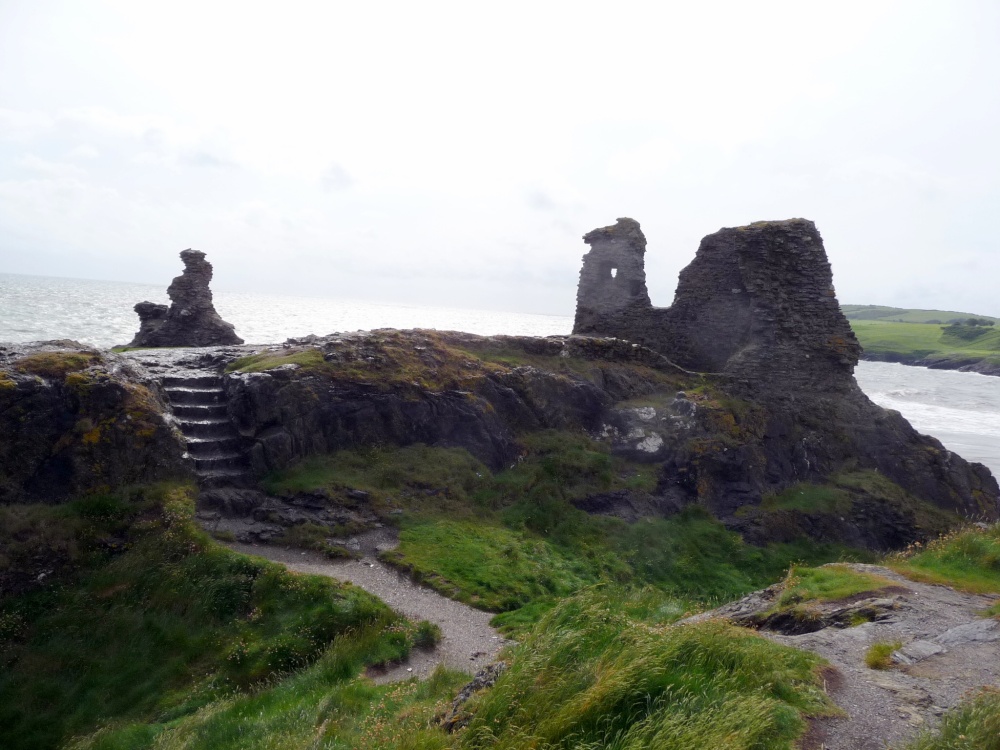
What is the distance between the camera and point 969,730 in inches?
188

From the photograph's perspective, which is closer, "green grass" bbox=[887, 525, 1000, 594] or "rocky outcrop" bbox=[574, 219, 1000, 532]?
"green grass" bbox=[887, 525, 1000, 594]

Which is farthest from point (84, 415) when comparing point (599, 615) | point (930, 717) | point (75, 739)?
point (930, 717)

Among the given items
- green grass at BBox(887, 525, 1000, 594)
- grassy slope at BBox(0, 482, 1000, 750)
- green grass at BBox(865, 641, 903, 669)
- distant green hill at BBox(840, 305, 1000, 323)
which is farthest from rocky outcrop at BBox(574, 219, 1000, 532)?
distant green hill at BBox(840, 305, 1000, 323)

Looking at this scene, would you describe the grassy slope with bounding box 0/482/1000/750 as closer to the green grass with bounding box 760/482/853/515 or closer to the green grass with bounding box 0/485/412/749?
the green grass with bounding box 0/485/412/749

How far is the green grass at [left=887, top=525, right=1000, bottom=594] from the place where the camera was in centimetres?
1071

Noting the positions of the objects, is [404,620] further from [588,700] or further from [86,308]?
[86,308]

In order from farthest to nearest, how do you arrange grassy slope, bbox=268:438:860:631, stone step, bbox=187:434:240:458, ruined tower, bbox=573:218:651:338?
ruined tower, bbox=573:218:651:338 < stone step, bbox=187:434:240:458 < grassy slope, bbox=268:438:860:631

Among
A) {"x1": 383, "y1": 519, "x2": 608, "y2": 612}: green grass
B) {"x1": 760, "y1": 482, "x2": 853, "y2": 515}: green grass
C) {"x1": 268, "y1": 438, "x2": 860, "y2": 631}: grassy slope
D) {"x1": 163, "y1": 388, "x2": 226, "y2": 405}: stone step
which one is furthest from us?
{"x1": 760, "y1": 482, "x2": 853, "y2": 515}: green grass

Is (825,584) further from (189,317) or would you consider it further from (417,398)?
(189,317)

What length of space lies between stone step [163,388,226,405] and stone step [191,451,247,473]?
A: 190 centimetres

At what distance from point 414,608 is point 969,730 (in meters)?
8.26

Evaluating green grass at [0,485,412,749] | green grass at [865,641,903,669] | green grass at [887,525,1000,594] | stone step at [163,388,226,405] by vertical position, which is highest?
stone step at [163,388,226,405]

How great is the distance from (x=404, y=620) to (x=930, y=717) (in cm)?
717

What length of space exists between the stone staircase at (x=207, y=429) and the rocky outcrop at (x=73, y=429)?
0.74m
